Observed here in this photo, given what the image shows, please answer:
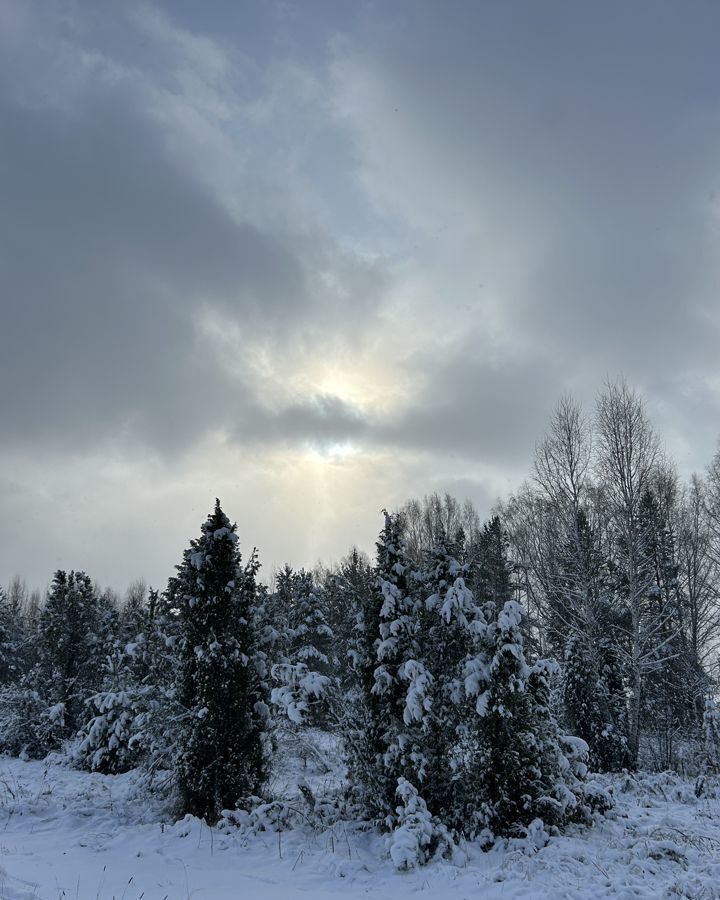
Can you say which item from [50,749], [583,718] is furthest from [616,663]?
[50,749]

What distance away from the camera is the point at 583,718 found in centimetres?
1772

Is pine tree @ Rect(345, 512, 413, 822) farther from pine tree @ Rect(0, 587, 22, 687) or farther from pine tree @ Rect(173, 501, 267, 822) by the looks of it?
pine tree @ Rect(0, 587, 22, 687)

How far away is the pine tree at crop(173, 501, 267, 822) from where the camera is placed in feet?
37.1

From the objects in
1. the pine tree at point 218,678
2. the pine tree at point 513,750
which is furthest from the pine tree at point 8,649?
the pine tree at point 513,750

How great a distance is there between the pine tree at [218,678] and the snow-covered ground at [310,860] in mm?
885

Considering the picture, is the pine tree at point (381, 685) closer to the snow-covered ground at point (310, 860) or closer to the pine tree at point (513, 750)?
the snow-covered ground at point (310, 860)

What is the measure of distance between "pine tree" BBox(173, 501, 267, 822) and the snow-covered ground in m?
0.88

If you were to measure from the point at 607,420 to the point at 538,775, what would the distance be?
15.0 m

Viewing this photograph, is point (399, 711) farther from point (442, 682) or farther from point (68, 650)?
point (68, 650)

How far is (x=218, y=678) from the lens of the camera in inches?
466

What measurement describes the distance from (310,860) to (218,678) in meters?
3.89

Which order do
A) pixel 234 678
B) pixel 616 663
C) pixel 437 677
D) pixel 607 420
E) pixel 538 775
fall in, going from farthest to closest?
1. pixel 607 420
2. pixel 616 663
3. pixel 234 678
4. pixel 437 677
5. pixel 538 775

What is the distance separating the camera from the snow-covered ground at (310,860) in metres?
7.57

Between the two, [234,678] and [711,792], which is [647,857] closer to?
[711,792]
